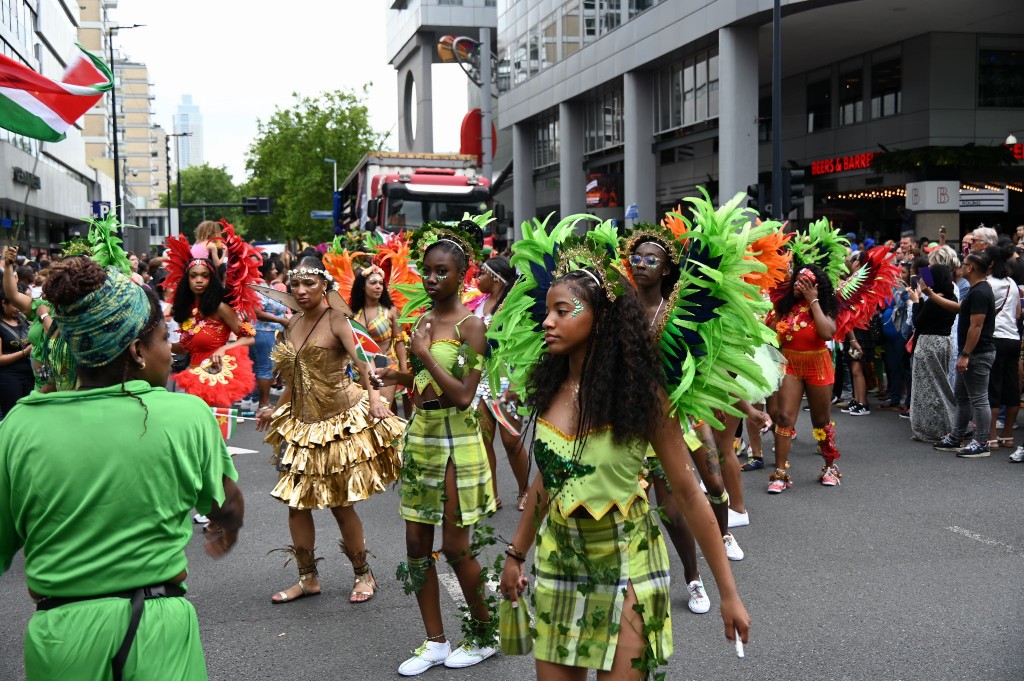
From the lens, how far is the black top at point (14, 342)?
8.49 m

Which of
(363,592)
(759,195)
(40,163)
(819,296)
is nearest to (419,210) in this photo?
(759,195)

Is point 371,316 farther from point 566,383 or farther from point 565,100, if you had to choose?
point 565,100

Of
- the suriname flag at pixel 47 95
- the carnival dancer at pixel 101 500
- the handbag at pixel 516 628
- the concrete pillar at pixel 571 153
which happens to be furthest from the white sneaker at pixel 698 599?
the concrete pillar at pixel 571 153

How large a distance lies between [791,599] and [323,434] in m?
2.87

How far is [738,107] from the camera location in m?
25.2

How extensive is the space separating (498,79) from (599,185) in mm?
14564

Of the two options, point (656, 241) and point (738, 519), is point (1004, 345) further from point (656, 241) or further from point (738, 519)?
point (656, 241)

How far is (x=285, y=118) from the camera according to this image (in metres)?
60.2

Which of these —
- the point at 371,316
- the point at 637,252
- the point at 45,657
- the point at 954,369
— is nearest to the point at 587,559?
the point at 45,657

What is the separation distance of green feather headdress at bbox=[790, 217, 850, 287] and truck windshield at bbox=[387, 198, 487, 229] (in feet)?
50.7

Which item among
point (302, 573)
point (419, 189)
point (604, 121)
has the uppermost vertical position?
point (604, 121)

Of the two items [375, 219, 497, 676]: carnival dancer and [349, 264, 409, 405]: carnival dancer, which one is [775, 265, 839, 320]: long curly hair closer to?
[349, 264, 409, 405]: carnival dancer

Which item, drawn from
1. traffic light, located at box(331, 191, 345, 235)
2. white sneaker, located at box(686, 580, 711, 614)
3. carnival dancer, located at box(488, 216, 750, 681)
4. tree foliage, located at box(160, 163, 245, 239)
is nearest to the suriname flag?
carnival dancer, located at box(488, 216, 750, 681)

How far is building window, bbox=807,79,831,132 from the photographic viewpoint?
29797 mm
